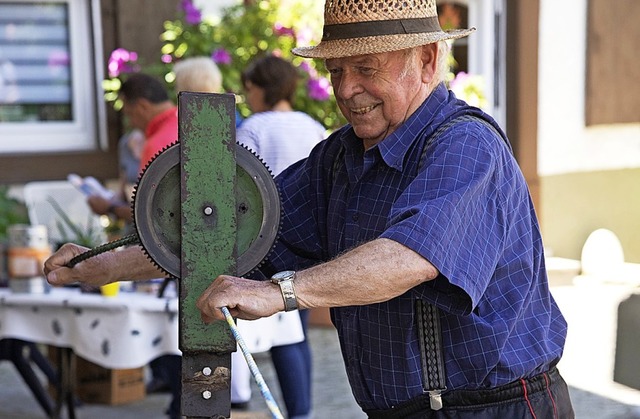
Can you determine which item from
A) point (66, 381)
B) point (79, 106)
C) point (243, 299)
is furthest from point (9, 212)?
point (243, 299)

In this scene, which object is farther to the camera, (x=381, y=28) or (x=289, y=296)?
(x=381, y=28)

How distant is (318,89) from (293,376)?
2.70m

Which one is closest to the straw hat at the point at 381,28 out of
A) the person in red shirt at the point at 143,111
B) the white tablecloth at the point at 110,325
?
the white tablecloth at the point at 110,325

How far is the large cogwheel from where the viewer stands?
7.41ft

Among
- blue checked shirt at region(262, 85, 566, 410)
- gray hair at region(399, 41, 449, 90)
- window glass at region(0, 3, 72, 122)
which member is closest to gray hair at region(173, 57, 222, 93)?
window glass at region(0, 3, 72, 122)

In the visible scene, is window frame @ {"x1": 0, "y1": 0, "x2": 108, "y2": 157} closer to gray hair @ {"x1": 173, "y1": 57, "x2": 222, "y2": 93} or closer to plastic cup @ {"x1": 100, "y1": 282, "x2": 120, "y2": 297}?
gray hair @ {"x1": 173, "y1": 57, "x2": 222, "y2": 93}

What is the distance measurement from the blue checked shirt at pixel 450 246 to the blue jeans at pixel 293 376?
8.00ft

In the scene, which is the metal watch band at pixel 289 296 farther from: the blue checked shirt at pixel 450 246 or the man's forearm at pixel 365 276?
the blue checked shirt at pixel 450 246

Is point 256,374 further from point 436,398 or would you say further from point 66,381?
point 66,381

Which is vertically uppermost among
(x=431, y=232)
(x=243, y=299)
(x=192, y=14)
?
(x=192, y=14)

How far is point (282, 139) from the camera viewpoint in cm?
521

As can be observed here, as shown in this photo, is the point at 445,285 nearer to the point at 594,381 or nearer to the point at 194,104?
the point at 194,104

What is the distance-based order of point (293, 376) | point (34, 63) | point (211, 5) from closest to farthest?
point (293, 376)
point (34, 63)
point (211, 5)

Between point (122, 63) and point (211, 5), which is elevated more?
point (211, 5)
